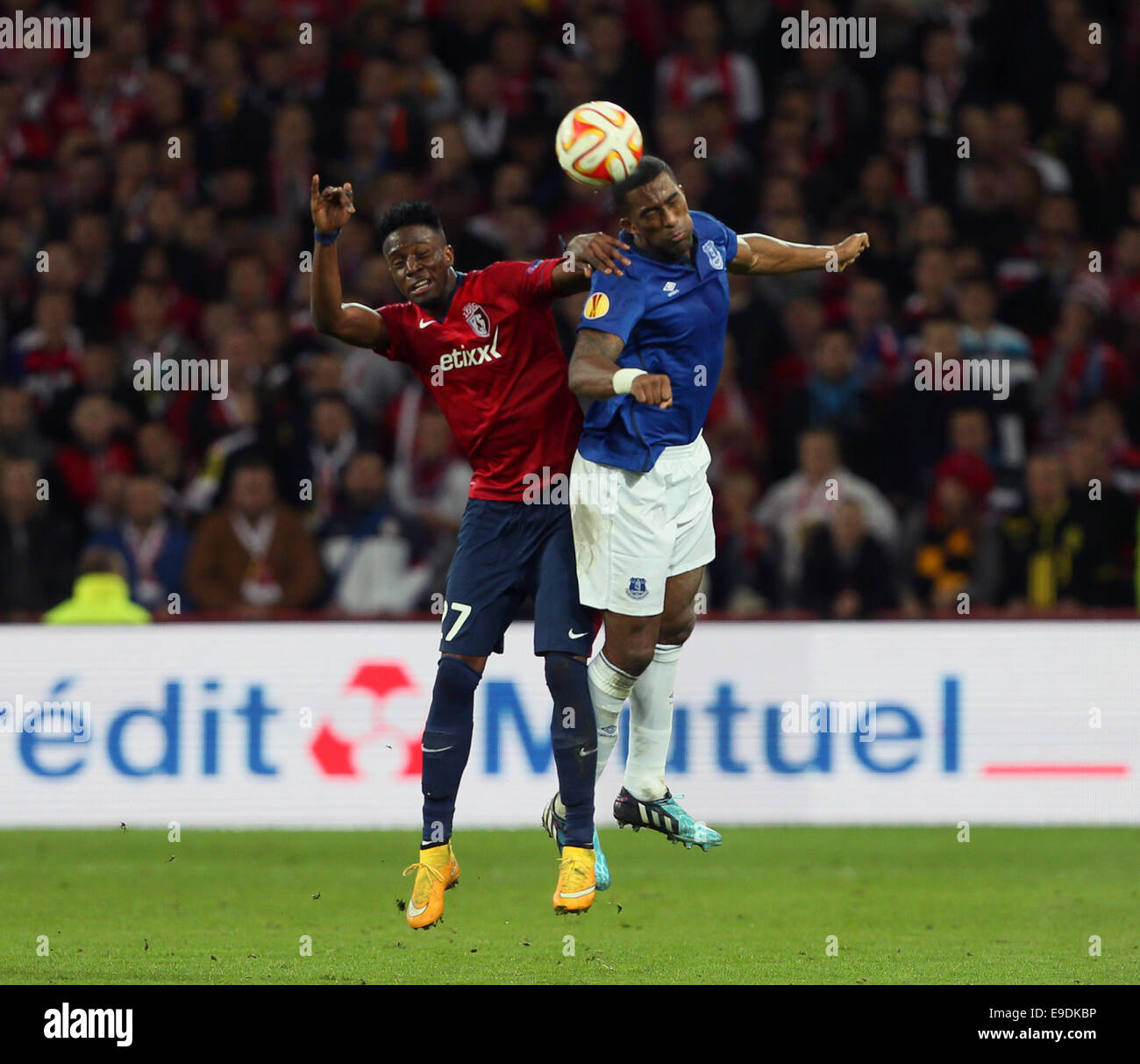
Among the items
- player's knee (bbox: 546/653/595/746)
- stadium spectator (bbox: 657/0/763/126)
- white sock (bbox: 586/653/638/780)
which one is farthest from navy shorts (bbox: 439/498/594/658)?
stadium spectator (bbox: 657/0/763/126)

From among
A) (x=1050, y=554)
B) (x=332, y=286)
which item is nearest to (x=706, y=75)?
(x=1050, y=554)

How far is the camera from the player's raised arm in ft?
24.1

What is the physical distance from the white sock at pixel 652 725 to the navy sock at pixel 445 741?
0.81 meters

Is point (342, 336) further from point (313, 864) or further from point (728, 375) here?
point (728, 375)

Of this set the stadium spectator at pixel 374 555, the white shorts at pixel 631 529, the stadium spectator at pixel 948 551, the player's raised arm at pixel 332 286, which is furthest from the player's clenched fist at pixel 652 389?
the stadium spectator at pixel 948 551

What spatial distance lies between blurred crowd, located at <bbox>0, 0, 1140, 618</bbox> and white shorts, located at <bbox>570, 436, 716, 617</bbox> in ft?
14.7

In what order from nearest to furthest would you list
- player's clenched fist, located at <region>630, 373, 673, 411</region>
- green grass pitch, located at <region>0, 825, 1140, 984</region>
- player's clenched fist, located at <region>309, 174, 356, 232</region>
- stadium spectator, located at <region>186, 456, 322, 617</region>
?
player's clenched fist, located at <region>630, 373, 673, 411</region>
player's clenched fist, located at <region>309, 174, 356, 232</region>
green grass pitch, located at <region>0, 825, 1140, 984</region>
stadium spectator, located at <region>186, 456, 322, 617</region>

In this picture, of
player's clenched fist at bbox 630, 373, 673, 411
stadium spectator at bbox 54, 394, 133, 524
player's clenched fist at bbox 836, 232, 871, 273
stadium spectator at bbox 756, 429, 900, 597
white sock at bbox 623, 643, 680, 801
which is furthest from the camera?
stadium spectator at bbox 54, 394, 133, 524

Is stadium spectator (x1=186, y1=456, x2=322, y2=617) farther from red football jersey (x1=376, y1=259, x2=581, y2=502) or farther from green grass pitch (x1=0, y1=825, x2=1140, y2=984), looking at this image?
red football jersey (x1=376, y1=259, x2=581, y2=502)

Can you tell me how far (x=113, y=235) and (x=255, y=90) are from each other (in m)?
1.68

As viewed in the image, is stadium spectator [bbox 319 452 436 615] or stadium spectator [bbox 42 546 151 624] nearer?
stadium spectator [bbox 42 546 151 624]

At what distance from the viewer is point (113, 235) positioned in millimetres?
14477

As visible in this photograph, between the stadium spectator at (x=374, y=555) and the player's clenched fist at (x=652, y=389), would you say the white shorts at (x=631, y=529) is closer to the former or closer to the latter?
the player's clenched fist at (x=652, y=389)

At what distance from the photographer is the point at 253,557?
12.5m
